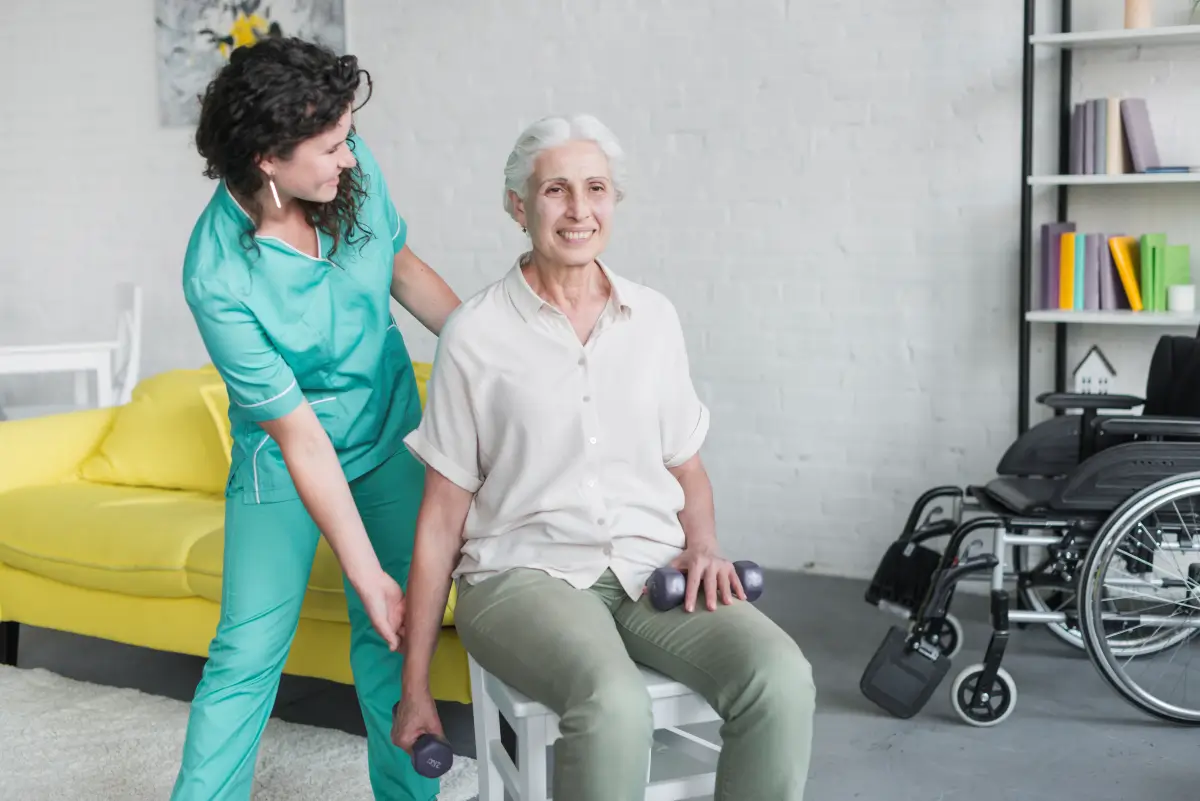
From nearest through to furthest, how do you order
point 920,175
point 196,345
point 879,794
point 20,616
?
point 879,794 → point 20,616 → point 920,175 → point 196,345

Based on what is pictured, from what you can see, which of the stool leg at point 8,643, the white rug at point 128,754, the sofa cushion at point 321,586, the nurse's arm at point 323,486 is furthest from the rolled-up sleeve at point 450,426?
the stool leg at point 8,643

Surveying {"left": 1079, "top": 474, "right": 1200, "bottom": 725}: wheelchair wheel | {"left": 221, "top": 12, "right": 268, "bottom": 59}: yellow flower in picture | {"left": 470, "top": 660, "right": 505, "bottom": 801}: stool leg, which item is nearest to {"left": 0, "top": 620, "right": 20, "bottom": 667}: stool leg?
{"left": 470, "top": 660, "right": 505, "bottom": 801}: stool leg

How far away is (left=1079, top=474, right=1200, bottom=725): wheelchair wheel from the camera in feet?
8.26

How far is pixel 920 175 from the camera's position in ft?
11.6

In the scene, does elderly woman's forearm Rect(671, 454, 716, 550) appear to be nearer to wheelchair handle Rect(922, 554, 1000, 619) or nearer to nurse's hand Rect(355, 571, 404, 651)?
nurse's hand Rect(355, 571, 404, 651)

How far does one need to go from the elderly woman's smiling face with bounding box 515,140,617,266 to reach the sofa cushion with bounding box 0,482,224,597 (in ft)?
4.57

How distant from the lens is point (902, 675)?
2646 mm

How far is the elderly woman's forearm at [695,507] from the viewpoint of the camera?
185 centimetres

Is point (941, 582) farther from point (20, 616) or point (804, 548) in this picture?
point (20, 616)

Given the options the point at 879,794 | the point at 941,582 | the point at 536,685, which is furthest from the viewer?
the point at 941,582

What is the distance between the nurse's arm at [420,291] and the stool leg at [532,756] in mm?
710

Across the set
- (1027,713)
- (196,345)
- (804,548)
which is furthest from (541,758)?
(196,345)

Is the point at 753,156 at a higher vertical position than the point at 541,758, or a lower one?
higher

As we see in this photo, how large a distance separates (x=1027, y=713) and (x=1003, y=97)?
5.49 ft
